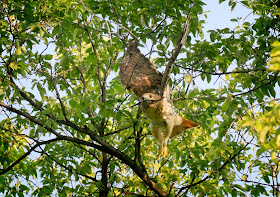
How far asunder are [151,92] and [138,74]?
0.24 meters

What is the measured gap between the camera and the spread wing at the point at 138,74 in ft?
11.0

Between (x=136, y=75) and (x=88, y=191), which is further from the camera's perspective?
(x=88, y=191)

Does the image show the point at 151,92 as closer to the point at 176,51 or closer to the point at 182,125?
the point at 182,125

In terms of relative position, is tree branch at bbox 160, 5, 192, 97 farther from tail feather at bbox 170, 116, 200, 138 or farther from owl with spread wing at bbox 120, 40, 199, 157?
tail feather at bbox 170, 116, 200, 138

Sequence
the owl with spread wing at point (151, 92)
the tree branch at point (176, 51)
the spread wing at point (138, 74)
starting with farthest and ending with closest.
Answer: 1. the spread wing at point (138, 74)
2. the owl with spread wing at point (151, 92)
3. the tree branch at point (176, 51)

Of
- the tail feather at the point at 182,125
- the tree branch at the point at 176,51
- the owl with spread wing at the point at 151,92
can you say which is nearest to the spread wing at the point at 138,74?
the owl with spread wing at the point at 151,92

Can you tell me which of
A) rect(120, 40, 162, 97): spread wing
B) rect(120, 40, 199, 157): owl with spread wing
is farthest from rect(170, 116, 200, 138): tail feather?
rect(120, 40, 162, 97): spread wing

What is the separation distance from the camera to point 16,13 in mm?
3830

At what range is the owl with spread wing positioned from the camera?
3207 millimetres

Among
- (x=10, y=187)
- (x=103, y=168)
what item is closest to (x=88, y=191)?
(x=103, y=168)

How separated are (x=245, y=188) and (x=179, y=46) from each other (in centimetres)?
214

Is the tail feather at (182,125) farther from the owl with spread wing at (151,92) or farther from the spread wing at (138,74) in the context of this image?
the spread wing at (138,74)

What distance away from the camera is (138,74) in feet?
11.3

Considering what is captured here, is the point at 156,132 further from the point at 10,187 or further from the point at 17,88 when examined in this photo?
the point at 10,187
